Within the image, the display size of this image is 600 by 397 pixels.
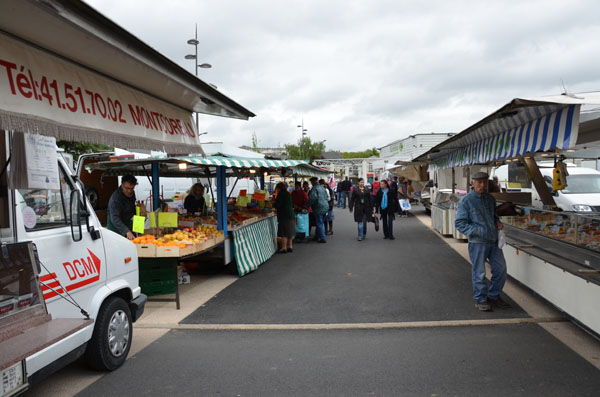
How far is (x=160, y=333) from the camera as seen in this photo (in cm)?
540

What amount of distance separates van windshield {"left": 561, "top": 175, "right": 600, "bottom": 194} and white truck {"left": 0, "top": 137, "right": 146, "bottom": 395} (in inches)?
455

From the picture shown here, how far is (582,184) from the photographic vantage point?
11781mm

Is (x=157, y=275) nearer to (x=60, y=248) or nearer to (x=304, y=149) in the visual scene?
(x=60, y=248)

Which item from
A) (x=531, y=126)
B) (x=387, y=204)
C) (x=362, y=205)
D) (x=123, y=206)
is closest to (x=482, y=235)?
(x=531, y=126)

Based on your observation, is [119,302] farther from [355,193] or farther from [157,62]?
[355,193]

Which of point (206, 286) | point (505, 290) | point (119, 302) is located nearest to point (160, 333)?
point (119, 302)

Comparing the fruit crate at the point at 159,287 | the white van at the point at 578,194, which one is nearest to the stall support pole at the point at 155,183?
the fruit crate at the point at 159,287

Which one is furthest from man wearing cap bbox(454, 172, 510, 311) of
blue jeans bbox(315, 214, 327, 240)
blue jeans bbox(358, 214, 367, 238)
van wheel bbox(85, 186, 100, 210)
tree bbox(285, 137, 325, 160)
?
tree bbox(285, 137, 325, 160)

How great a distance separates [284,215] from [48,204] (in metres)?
7.69

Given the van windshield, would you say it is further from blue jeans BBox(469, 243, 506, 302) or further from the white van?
blue jeans BBox(469, 243, 506, 302)

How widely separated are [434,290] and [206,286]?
4.16 m

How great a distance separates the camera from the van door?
10.8 ft

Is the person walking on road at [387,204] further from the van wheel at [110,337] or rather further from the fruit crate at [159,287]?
the van wheel at [110,337]

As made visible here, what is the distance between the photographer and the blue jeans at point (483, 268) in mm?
5770
